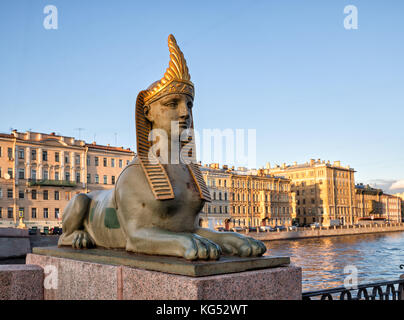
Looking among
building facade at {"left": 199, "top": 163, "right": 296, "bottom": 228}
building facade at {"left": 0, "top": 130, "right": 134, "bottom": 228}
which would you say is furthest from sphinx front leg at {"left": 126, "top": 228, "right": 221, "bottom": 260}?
building facade at {"left": 199, "top": 163, "right": 296, "bottom": 228}

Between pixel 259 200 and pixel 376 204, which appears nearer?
pixel 259 200

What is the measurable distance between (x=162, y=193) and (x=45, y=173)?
133ft

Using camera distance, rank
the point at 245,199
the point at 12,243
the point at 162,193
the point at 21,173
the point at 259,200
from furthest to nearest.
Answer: the point at 259,200 < the point at 245,199 < the point at 21,173 < the point at 12,243 < the point at 162,193

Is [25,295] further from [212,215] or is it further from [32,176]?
[212,215]

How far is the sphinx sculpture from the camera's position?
306cm

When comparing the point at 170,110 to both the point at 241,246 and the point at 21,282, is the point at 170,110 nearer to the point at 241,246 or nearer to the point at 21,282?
the point at 241,246

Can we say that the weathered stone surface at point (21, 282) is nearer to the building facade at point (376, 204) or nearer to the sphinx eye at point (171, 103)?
the sphinx eye at point (171, 103)

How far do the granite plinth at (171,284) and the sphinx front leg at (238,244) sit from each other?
7.1 inches

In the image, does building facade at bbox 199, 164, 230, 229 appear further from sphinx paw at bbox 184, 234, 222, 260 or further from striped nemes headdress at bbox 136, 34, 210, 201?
sphinx paw at bbox 184, 234, 222, 260

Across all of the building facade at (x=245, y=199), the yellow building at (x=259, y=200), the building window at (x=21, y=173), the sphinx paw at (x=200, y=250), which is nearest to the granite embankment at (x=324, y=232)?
the yellow building at (x=259, y=200)

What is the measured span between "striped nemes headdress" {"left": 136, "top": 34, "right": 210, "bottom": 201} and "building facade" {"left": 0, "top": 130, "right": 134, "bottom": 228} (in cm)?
3743

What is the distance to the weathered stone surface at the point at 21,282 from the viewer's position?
3.45 meters

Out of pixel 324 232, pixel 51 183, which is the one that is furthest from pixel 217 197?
pixel 51 183

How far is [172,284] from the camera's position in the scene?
2463 mm
